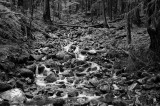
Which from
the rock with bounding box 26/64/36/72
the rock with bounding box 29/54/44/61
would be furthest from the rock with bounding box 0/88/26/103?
the rock with bounding box 29/54/44/61

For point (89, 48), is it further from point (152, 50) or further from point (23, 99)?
point (23, 99)

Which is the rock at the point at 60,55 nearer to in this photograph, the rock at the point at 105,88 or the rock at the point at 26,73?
the rock at the point at 26,73

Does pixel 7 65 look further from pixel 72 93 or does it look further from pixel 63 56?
pixel 63 56

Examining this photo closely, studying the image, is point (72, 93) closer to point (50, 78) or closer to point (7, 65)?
point (50, 78)

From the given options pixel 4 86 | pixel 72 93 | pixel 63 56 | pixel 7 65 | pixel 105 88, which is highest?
pixel 7 65

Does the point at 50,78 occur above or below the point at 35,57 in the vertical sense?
below

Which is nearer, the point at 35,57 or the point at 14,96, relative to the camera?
the point at 14,96

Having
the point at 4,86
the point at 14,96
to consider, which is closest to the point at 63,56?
the point at 4,86

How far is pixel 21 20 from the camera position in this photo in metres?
12.7

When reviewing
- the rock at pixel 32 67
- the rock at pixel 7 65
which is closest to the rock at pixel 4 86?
the rock at pixel 7 65

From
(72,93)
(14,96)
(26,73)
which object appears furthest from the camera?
(26,73)

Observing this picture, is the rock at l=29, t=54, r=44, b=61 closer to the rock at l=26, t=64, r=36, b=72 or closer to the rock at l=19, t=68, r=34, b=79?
the rock at l=26, t=64, r=36, b=72

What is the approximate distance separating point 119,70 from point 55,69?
298cm

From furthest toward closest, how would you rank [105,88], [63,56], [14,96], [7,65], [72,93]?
[63,56], [7,65], [105,88], [72,93], [14,96]
